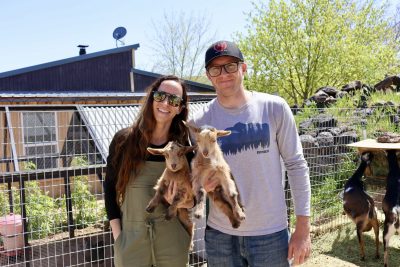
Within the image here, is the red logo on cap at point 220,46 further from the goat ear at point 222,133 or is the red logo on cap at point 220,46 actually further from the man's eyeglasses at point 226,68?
the goat ear at point 222,133

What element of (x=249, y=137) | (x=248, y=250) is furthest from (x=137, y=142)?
(x=248, y=250)

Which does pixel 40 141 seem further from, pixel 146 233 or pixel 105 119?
pixel 146 233

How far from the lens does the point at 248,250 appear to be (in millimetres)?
2529

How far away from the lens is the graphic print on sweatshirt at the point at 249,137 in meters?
2.44

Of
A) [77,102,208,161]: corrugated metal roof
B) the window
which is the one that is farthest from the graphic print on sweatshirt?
the window

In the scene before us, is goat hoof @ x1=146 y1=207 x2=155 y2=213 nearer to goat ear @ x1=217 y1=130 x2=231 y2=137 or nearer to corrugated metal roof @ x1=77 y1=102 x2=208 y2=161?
goat ear @ x1=217 y1=130 x2=231 y2=137

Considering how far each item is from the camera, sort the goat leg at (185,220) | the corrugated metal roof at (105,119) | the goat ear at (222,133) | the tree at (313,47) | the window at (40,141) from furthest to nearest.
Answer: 1. the tree at (313,47)
2. the window at (40,141)
3. the corrugated metal roof at (105,119)
4. the goat leg at (185,220)
5. the goat ear at (222,133)

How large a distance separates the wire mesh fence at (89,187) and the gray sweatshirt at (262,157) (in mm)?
2420

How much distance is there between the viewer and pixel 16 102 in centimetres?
1104

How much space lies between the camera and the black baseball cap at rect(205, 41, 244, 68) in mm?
2391

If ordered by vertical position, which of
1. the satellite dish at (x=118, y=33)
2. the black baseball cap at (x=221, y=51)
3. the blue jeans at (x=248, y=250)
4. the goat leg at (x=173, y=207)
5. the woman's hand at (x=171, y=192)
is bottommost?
the blue jeans at (x=248, y=250)

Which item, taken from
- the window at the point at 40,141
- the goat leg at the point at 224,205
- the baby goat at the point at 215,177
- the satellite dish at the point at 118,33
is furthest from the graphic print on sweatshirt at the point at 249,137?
the satellite dish at the point at 118,33

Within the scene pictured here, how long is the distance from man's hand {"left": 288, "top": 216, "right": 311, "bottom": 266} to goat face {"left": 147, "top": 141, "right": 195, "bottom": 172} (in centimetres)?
90

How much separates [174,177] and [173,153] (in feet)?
0.57
